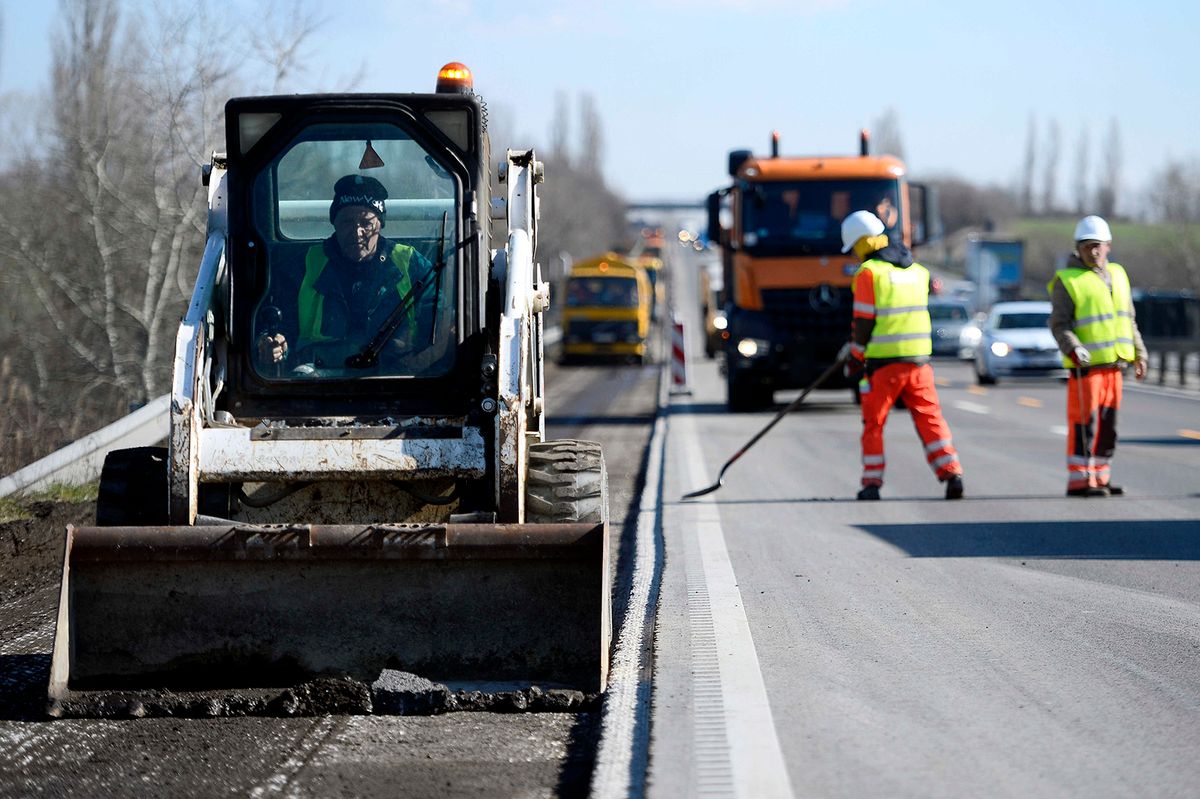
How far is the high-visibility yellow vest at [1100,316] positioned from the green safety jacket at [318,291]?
6.85 meters

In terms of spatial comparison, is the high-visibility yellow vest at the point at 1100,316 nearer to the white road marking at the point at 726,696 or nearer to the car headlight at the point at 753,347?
the white road marking at the point at 726,696

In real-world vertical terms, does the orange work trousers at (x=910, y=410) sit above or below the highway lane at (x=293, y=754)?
above

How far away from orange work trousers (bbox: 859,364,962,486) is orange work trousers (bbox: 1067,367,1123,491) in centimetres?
102

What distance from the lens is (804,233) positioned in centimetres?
2088

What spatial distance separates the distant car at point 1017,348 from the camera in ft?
101

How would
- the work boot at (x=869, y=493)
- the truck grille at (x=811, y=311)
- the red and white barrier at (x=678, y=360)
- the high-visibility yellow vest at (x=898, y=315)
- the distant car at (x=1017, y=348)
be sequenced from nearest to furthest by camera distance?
the high-visibility yellow vest at (x=898, y=315) → the work boot at (x=869, y=493) → the truck grille at (x=811, y=311) → the red and white barrier at (x=678, y=360) → the distant car at (x=1017, y=348)

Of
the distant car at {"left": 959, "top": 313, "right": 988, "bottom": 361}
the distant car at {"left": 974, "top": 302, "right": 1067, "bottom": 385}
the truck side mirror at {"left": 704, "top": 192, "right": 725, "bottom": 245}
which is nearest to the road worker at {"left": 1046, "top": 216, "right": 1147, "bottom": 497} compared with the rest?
the truck side mirror at {"left": 704, "top": 192, "right": 725, "bottom": 245}

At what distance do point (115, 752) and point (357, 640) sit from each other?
107cm

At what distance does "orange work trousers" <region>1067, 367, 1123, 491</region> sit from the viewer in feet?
39.2

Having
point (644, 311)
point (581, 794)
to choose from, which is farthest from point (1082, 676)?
point (644, 311)

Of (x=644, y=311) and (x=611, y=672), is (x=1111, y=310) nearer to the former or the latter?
(x=611, y=672)

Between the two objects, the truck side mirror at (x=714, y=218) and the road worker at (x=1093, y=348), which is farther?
the truck side mirror at (x=714, y=218)

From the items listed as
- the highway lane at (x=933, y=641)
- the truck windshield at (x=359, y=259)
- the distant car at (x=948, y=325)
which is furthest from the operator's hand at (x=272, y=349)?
the distant car at (x=948, y=325)

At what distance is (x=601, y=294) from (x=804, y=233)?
21.6 meters
